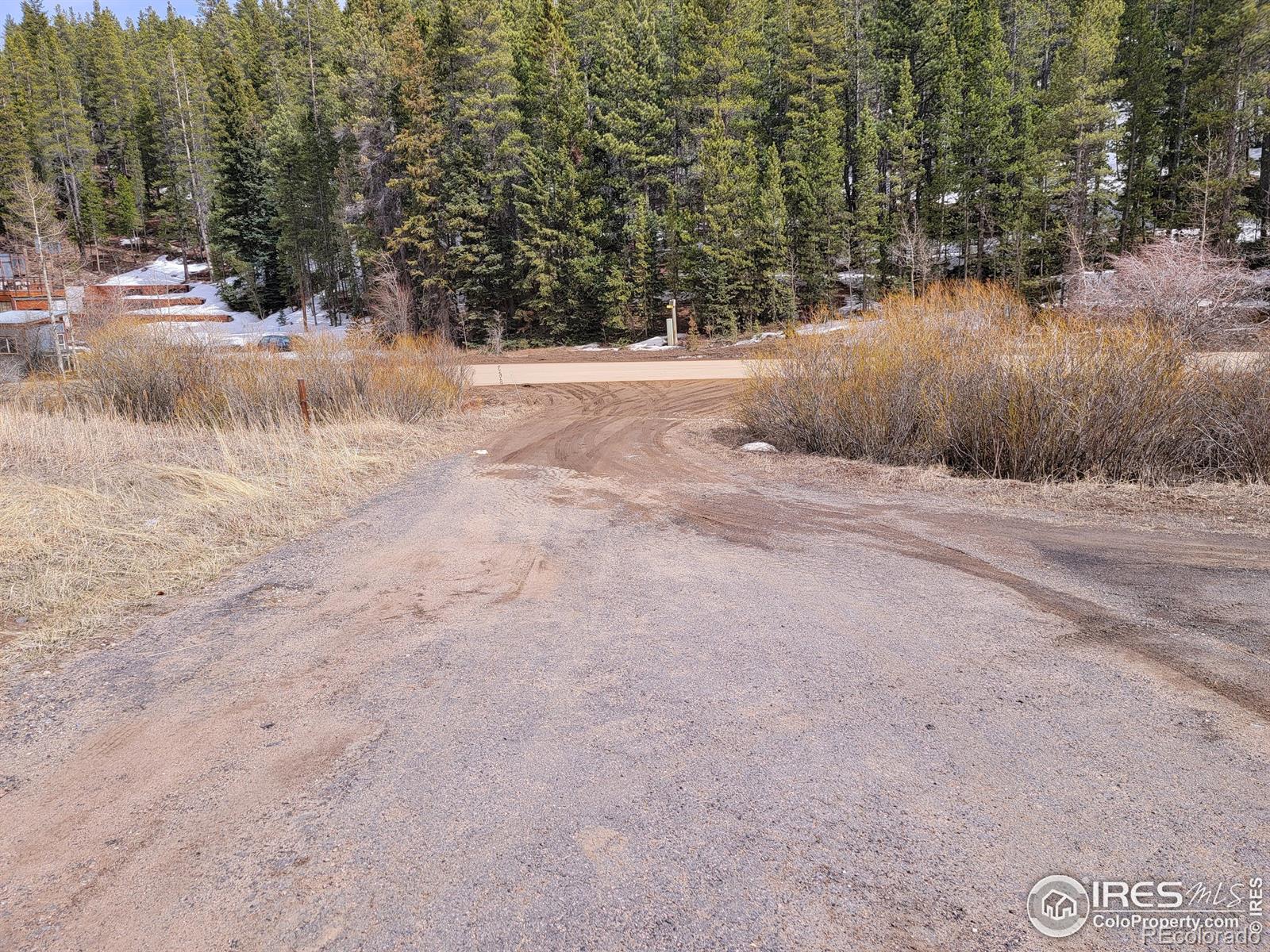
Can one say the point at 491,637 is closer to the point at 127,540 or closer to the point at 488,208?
the point at 127,540

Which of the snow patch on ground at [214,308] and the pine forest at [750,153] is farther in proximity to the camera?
Answer: the snow patch on ground at [214,308]

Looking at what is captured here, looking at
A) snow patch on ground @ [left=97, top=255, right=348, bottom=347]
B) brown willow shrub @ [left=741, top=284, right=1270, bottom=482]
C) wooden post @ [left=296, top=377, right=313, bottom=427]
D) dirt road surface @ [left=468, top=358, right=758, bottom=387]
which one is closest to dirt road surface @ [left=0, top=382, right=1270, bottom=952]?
brown willow shrub @ [left=741, top=284, right=1270, bottom=482]

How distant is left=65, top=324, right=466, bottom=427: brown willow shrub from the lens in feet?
48.5

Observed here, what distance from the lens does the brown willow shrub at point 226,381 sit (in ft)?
48.5

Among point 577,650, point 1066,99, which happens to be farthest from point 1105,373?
point 1066,99

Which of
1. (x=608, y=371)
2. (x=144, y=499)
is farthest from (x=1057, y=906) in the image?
(x=608, y=371)

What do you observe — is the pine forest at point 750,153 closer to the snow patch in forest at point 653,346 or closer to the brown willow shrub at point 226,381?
the snow patch in forest at point 653,346

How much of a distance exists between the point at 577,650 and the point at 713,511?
165 inches

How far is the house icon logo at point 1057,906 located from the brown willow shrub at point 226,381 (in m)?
14.3

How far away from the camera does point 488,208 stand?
40.2 meters

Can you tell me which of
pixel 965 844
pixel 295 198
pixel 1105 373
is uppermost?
pixel 295 198

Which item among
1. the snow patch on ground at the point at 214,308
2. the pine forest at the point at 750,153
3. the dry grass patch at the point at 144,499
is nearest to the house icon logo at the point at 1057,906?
the dry grass patch at the point at 144,499

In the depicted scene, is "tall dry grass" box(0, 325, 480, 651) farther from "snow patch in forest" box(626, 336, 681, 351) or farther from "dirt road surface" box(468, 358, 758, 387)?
"snow patch in forest" box(626, 336, 681, 351)

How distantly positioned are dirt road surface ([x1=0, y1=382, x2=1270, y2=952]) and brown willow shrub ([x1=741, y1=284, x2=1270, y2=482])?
2.75 metres
